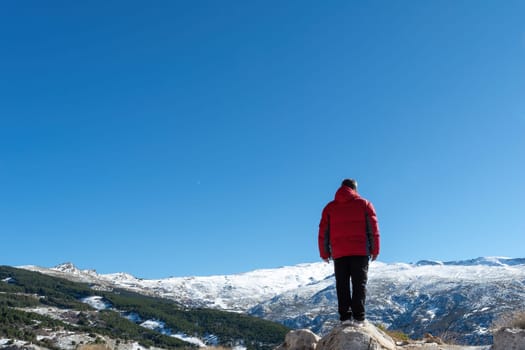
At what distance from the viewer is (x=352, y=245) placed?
1058 cm

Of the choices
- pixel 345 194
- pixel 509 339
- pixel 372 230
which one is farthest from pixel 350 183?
pixel 509 339

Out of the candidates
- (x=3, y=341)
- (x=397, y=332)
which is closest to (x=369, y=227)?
(x=397, y=332)

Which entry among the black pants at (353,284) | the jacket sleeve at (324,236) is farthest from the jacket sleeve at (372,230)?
the jacket sleeve at (324,236)

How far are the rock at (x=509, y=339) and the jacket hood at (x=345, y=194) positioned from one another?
4242mm

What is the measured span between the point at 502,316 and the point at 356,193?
20.9 feet

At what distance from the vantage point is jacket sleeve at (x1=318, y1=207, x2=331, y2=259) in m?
11.3

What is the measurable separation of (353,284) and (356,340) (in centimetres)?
150

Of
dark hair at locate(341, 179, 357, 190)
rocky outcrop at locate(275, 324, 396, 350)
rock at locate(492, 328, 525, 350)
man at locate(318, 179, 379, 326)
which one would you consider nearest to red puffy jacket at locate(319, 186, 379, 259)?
man at locate(318, 179, 379, 326)

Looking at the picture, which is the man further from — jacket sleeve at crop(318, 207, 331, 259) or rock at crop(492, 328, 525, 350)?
rock at crop(492, 328, 525, 350)

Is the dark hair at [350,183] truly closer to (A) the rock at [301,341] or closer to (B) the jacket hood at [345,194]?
(B) the jacket hood at [345,194]

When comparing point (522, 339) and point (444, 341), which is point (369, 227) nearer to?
point (522, 339)

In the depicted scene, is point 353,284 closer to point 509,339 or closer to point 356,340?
point 356,340

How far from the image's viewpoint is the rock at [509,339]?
9.46 m

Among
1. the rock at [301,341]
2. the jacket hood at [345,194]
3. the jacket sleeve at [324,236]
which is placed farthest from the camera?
the rock at [301,341]
